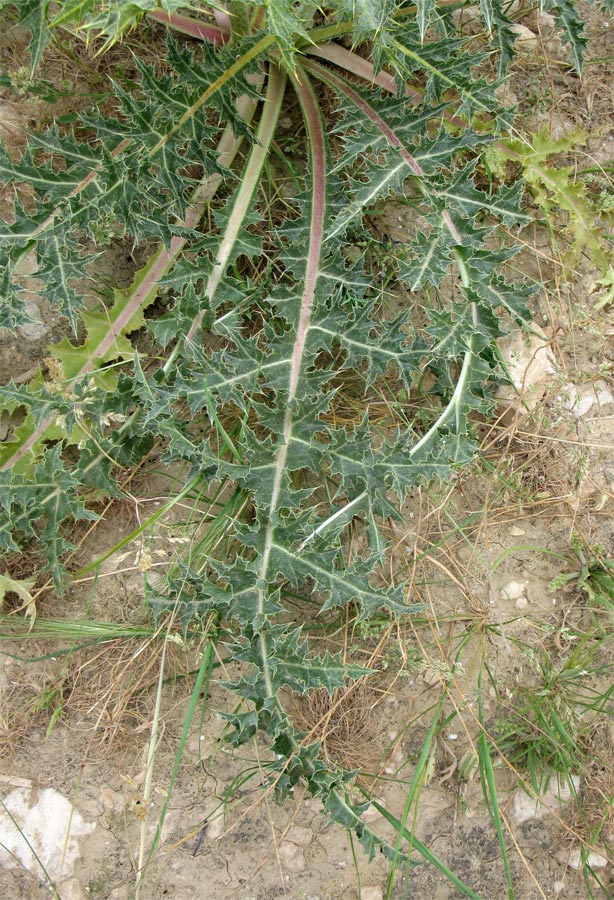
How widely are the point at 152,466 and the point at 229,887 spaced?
129 cm

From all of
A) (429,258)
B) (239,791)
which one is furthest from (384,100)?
(239,791)

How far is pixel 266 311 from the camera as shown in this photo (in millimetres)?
2336

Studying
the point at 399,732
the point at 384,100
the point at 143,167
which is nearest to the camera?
the point at 143,167

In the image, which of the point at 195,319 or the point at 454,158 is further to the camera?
the point at 454,158

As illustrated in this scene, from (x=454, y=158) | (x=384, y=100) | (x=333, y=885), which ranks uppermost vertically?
(x=384, y=100)

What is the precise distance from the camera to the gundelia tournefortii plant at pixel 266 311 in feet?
A: 6.59

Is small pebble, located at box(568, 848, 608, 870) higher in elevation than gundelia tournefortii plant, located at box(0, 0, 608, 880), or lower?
lower

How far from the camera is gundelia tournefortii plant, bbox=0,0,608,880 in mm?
2010

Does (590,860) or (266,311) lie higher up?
(266,311)

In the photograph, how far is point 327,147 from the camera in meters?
2.30

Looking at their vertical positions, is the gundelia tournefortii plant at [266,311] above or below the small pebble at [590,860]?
above

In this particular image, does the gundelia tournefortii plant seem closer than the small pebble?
Yes

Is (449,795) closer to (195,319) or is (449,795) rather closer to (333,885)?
(333,885)

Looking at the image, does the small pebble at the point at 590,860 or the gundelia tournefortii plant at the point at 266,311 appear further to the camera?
the small pebble at the point at 590,860
